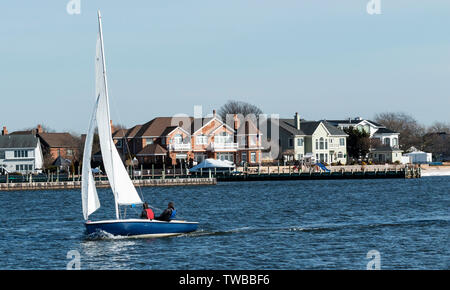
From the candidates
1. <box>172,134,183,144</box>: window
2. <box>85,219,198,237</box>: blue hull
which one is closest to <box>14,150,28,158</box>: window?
<box>172,134,183,144</box>: window

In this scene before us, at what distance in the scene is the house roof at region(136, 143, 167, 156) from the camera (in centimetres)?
10138

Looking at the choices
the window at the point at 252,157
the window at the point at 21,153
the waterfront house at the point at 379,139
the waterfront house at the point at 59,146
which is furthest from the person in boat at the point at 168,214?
the waterfront house at the point at 379,139

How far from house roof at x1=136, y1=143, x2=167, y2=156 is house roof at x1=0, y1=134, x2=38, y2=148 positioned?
1689 cm

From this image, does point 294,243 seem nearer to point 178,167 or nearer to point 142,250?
point 142,250

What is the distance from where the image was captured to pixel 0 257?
92.0 ft

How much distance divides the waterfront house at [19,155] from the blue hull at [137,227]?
7903cm

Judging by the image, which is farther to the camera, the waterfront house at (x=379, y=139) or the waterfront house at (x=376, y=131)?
the waterfront house at (x=376, y=131)

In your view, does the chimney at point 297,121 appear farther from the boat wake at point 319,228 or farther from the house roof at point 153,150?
the boat wake at point 319,228

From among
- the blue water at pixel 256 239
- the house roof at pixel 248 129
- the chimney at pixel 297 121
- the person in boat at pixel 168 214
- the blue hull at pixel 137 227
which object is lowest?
the blue water at pixel 256 239

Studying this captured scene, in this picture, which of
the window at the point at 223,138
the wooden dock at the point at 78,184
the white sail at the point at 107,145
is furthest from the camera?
the window at the point at 223,138

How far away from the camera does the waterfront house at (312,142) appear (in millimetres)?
114188

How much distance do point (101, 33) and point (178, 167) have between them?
7016 centimetres

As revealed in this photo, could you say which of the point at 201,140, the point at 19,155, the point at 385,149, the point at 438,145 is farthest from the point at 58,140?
the point at 438,145
